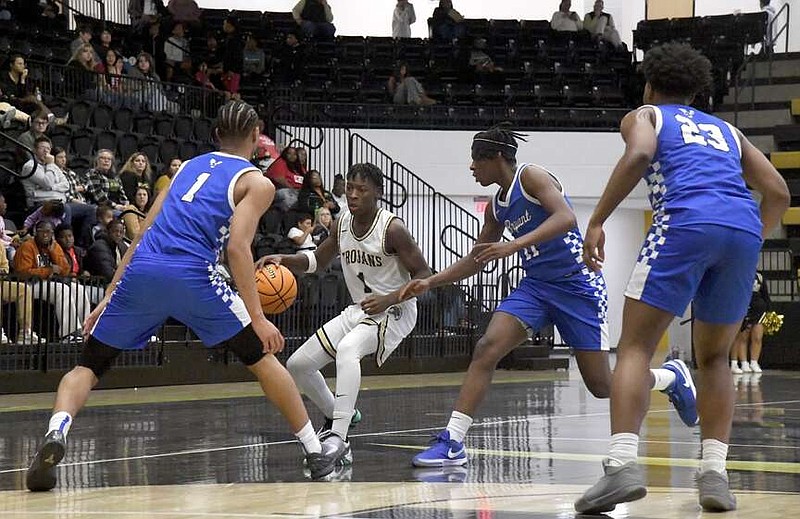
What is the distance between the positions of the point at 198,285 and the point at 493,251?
1538 mm

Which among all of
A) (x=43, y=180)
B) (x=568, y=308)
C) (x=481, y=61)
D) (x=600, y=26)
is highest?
(x=600, y=26)

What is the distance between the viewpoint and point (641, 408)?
→ 5297 mm

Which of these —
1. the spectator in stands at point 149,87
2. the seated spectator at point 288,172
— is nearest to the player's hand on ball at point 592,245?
the seated spectator at point 288,172

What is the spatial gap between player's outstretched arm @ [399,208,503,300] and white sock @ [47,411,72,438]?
2046mm

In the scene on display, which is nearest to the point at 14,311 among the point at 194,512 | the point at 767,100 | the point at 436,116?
the point at 194,512

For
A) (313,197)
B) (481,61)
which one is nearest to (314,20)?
(481,61)

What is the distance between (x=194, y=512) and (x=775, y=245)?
18854 mm

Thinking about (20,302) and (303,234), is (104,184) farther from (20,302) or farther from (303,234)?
(20,302)

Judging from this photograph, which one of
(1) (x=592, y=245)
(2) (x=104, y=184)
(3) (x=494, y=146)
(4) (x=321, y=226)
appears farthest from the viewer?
(4) (x=321, y=226)

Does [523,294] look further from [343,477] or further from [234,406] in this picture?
[234,406]

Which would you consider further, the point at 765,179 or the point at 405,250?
the point at 405,250

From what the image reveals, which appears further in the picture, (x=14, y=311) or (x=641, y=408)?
(x=14, y=311)

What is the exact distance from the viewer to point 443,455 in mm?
6934

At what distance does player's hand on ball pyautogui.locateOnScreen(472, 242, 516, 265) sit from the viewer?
6.67m
